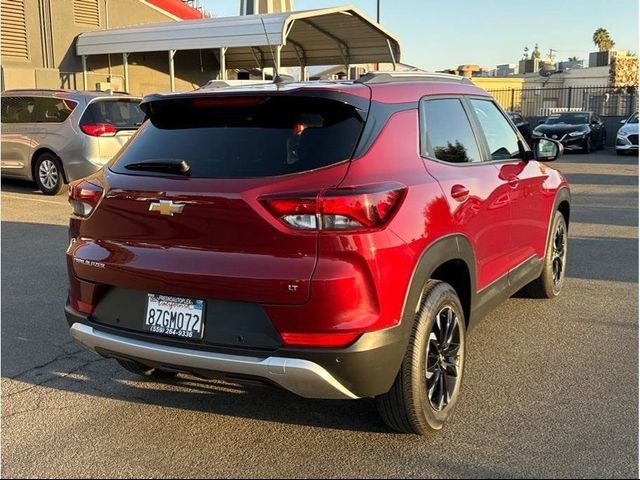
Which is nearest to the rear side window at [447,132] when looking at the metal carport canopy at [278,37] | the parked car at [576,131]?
the metal carport canopy at [278,37]

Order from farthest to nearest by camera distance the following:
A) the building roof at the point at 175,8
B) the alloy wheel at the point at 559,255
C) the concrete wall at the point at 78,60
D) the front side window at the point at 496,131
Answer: the building roof at the point at 175,8, the concrete wall at the point at 78,60, the alloy wheel at the point at 559,255, the front side window at the point at 496,131

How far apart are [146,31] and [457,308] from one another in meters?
18.5

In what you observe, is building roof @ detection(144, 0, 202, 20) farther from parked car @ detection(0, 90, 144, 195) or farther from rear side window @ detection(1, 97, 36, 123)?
parked car @ detection(0, 90, 144, 195)

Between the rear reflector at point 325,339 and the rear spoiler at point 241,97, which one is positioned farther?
the rear spoiler at point 241,97

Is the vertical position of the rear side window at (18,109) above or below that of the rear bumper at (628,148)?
above

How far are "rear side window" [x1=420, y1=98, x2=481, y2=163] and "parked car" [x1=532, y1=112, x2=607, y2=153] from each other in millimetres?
19170

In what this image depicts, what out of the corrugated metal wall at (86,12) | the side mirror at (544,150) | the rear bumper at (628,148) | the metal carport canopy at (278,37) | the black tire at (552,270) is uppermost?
the corrugated metal wall at (86,12)

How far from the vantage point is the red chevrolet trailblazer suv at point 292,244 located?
287cm

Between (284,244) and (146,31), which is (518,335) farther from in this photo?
(146,31)

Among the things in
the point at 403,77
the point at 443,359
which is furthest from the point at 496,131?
the point at 443,359

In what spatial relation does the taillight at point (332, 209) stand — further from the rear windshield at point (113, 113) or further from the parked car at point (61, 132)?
the rear windshield at point (113, 113)

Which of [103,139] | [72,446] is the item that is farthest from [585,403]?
[103,139]

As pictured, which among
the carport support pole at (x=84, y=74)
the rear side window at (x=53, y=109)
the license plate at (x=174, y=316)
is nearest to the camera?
the license plate at (x=174, y=316)

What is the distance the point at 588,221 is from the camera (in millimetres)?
9648
